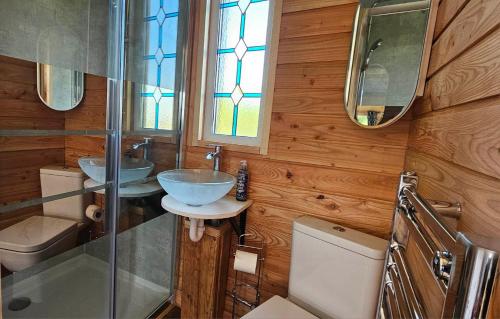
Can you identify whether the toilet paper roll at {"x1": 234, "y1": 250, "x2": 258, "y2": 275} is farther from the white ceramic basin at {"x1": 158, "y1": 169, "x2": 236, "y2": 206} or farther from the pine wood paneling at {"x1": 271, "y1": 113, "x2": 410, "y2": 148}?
the pine wood paneling at {"x1": 271, "y1": 113, "x2": 410, "y2": 148}

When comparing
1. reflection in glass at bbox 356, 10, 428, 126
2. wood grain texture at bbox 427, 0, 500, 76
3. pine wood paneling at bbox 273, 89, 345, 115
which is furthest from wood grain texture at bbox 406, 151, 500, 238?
pine wood paneling at bbox 273, 89, 345, 115

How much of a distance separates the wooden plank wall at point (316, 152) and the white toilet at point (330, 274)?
0.16m

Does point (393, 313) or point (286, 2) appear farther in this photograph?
point (286, 2)

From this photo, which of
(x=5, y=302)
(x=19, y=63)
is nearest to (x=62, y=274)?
(x=5, y=302)

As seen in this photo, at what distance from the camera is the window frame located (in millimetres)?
1436

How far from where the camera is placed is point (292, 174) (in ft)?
4.68

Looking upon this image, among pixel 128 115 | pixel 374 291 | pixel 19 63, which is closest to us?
pixel 19 63

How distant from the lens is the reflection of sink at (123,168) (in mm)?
1198

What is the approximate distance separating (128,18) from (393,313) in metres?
1.63

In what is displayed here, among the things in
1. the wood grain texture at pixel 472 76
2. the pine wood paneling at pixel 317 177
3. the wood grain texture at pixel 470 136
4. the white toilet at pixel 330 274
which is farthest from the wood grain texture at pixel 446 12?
the white toilet at pixel 330 274

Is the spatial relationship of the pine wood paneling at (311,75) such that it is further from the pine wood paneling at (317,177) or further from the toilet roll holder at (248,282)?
the toilet roll holder at (248,282)

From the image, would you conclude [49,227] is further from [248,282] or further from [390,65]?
[390,65]

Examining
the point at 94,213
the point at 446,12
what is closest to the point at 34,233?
the point at 94,213

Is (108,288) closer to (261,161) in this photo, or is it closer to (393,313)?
(261,161)
